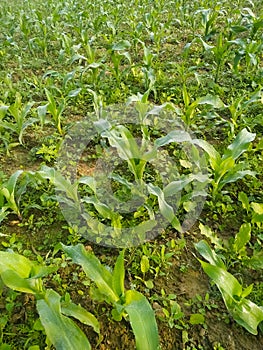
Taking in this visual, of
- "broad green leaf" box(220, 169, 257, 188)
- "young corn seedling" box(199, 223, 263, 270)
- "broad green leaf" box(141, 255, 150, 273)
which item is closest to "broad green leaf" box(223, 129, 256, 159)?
"broad green leaf" box(220, 169, 257, 188)

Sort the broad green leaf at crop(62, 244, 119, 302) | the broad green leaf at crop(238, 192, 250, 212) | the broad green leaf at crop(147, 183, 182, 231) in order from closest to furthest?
the broad green leaf at crop(62, 244, 119, 302), the broad green leaf at crop(147, 183, 182, 231), the broad green leaf at crop(238, 192, 250, 212)

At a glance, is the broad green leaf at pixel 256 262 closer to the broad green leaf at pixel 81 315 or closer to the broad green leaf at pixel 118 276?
the broad green leaf at pixel 118 276

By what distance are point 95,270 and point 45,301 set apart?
25 cm

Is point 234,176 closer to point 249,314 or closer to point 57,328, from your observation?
point 249,314

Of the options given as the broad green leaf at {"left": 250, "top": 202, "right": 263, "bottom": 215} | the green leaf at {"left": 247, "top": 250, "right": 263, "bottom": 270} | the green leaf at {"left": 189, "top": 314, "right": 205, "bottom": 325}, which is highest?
the broad green leaf at {"left": 250, "top": 202, "right": 263, "bottom": 215}

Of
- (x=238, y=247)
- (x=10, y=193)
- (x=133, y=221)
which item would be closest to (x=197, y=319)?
(x=238, y=247)

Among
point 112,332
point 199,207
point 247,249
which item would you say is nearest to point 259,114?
point 199,207

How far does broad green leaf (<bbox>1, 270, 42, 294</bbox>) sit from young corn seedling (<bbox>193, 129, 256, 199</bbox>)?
4.17ft

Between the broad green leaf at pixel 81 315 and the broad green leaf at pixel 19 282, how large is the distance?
0.55ft

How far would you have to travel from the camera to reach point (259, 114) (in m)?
3.27

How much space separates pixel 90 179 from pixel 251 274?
1093 millimetres

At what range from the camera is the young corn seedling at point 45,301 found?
1.38 metres

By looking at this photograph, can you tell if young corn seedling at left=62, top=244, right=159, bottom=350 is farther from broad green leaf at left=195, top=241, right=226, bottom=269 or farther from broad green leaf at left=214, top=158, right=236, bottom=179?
broad green leaf at left=214, top=158, right=236, bottom=179

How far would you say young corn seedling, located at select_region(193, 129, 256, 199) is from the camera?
88.2 inches
